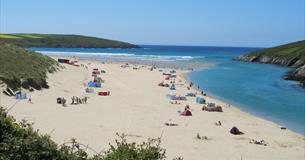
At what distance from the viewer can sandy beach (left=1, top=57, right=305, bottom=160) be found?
950 inches

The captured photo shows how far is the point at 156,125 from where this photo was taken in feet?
98.9

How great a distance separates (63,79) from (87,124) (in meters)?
23.6

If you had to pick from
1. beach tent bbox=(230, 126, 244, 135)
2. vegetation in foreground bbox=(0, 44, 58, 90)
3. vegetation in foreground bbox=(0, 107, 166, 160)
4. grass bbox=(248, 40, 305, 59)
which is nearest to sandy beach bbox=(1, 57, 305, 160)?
beach tent bbox=(230, 126, 244, 135)

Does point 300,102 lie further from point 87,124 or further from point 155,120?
point 87,124

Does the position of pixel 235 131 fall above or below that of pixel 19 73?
below

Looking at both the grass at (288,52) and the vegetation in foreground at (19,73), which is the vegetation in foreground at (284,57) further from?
the vegetation in foreground at (19,73)

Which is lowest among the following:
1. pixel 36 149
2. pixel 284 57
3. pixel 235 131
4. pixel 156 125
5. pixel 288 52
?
pixel 156 125

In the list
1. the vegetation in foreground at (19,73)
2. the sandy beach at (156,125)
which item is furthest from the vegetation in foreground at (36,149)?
the vegetation in foreground at (19,73)

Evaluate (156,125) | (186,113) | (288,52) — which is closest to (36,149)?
(156,125)

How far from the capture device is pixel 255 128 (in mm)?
31656

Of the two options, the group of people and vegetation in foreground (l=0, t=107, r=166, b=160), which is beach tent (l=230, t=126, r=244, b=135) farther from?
vegetation in foreground (l=0, t=107, r=166, b=160)

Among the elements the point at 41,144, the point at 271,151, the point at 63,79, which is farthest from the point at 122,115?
the point at 41,144

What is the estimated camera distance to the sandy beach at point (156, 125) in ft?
79.2

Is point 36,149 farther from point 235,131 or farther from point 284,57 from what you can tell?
point 284,57
